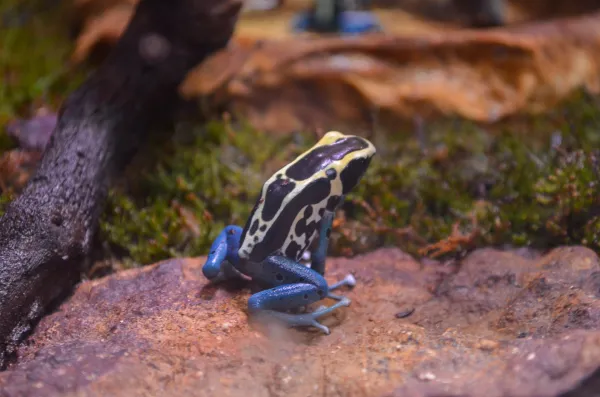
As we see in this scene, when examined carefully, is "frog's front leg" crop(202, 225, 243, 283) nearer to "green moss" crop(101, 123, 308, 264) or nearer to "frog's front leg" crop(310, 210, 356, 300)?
"frog's front leg" crop(310, 210, 356, 300)

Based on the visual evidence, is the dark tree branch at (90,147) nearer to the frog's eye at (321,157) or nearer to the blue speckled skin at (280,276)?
the blue speckled skin at (280,276)

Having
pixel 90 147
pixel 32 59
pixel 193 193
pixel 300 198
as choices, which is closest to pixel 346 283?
pixel 300 198

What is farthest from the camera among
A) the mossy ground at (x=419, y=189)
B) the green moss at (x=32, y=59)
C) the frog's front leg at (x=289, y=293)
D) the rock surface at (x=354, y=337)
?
the green moss at (x=32, y=59)

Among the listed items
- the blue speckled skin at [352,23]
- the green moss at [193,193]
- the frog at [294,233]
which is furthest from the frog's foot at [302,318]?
the blue speckled skin at [352,23]

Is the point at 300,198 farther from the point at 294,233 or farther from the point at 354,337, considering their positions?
the point at 354,337

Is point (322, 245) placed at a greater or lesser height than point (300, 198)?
lesser

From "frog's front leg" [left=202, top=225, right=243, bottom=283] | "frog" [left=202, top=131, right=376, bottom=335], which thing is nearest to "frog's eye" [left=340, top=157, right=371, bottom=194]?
"frog" [left=202, top=131, right=376, bottom=335]

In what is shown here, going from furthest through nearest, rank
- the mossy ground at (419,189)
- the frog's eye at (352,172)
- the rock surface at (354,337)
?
the mossy ground at (419,189)
the frog's eye at (352,172)
the rock surface at (354,337)
